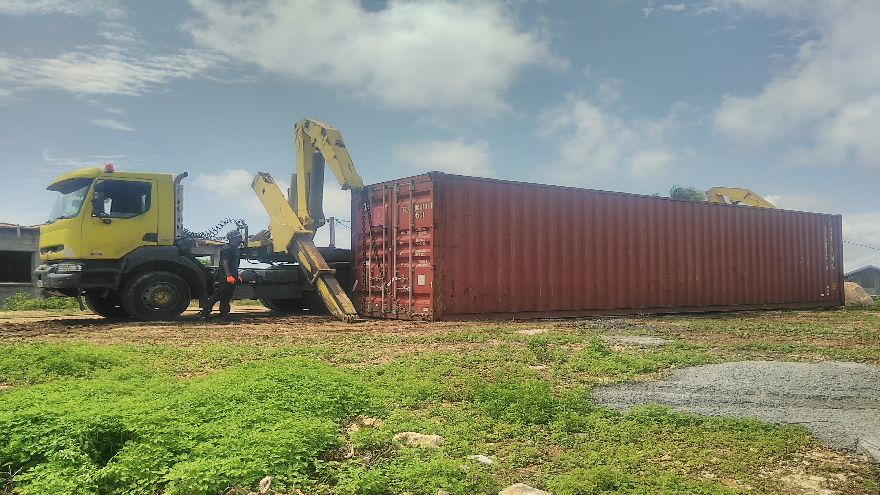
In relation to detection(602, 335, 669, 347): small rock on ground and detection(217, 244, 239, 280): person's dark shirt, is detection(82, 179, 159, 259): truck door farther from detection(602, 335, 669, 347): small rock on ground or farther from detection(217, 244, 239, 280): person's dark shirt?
detection(602, 335, 669, 347): small rock on ground

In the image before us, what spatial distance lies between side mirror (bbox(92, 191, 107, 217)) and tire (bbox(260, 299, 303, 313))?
15.6 ft

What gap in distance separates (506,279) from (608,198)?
3.57 meters

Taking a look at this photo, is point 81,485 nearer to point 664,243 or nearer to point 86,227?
point 86,227

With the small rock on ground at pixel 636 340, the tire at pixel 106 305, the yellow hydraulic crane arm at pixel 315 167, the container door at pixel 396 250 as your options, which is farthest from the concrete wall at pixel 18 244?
the small rock on ground at pixel 636 340

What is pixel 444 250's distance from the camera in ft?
43.3

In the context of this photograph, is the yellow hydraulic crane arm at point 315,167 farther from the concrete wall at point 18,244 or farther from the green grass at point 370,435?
the concrete wall at point 18,244

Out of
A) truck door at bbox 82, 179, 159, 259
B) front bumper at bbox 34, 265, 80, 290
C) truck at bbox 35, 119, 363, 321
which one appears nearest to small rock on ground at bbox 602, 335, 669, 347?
truck at bbox 35, 119, 363, 321

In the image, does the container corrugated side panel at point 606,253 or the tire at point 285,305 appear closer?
the container corrugated side panel at point 606,253

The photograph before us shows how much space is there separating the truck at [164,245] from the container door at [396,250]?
641 millimetres

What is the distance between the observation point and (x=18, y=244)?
958 inches

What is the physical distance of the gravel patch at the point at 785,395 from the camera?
4723mm

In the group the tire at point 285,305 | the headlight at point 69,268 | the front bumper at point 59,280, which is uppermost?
the headlight at point 69,268

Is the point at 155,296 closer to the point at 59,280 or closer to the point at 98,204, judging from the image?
the point at 59,280

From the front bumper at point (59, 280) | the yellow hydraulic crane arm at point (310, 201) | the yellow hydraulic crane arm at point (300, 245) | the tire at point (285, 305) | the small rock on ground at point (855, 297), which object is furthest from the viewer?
the small rock on ground at point (855, 297)
